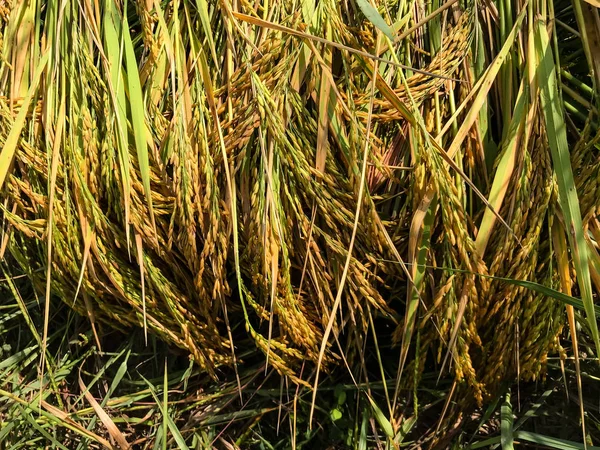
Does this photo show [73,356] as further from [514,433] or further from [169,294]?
[514,433]

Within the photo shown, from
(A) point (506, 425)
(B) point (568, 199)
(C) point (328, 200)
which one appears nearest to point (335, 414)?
(A) point (506, 425)

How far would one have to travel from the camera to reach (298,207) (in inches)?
43.6

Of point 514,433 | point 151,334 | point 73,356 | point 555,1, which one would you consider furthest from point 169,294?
point 555,1

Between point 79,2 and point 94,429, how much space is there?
88 centimetres

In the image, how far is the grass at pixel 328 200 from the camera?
1.06 metres

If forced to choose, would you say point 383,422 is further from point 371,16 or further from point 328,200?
point 371,16

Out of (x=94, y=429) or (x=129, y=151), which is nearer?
(x=129, y=151)

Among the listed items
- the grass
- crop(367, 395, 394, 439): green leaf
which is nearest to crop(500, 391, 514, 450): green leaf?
the grass

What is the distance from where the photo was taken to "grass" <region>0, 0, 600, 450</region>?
3.48ft

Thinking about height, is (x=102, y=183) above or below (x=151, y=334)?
above

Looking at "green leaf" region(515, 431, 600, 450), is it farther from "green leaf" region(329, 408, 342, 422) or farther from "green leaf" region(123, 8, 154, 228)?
"green leaf" region(123, 8, 154, 228)

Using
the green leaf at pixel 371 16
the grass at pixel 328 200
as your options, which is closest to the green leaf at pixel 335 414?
the grass at pixel 328 200

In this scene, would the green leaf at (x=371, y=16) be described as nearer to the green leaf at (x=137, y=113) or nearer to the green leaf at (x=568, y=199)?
the green leaf at (x=568, y=199)

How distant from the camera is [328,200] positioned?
1.08m
